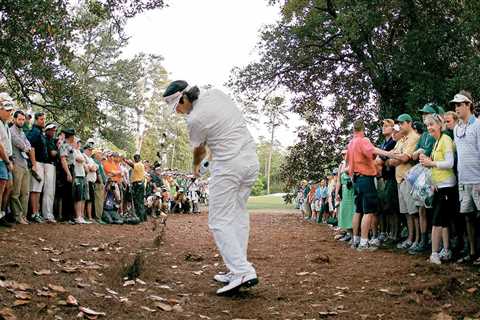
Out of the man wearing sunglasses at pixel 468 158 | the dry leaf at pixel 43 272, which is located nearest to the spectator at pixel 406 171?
the man wearing sunglasses at pixel 468 158

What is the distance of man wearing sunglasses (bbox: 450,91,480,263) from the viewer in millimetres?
5840

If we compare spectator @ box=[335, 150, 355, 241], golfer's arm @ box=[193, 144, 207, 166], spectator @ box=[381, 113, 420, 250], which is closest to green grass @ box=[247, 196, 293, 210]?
spectator @ box=[335, 150, 355, 241]

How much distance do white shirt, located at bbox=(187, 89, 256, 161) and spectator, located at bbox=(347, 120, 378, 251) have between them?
3217mm

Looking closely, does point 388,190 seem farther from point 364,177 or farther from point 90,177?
point 90,177

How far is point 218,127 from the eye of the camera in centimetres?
500

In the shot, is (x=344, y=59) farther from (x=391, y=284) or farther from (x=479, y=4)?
(x=391, y=284)

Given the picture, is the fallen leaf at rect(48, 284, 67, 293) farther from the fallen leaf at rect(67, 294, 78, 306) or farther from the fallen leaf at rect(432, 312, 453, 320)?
the fallen leaf at rect(432, 312, 453, 320)

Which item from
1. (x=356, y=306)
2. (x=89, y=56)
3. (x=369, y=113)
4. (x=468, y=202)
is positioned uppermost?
(x=89, y=56)

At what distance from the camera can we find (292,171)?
18.2 meters

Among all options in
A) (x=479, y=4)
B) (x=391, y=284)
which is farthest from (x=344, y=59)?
(x=391, y=284)

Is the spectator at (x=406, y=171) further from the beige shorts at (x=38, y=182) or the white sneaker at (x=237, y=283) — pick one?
the beige shorts at (x=38, y=182)

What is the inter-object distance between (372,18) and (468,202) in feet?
22.8

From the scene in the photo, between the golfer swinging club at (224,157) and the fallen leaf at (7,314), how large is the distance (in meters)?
2.00

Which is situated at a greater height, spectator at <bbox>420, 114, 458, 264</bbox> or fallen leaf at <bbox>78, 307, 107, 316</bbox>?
spectator at <bbox>420, 114, 458, 264</bbox>
